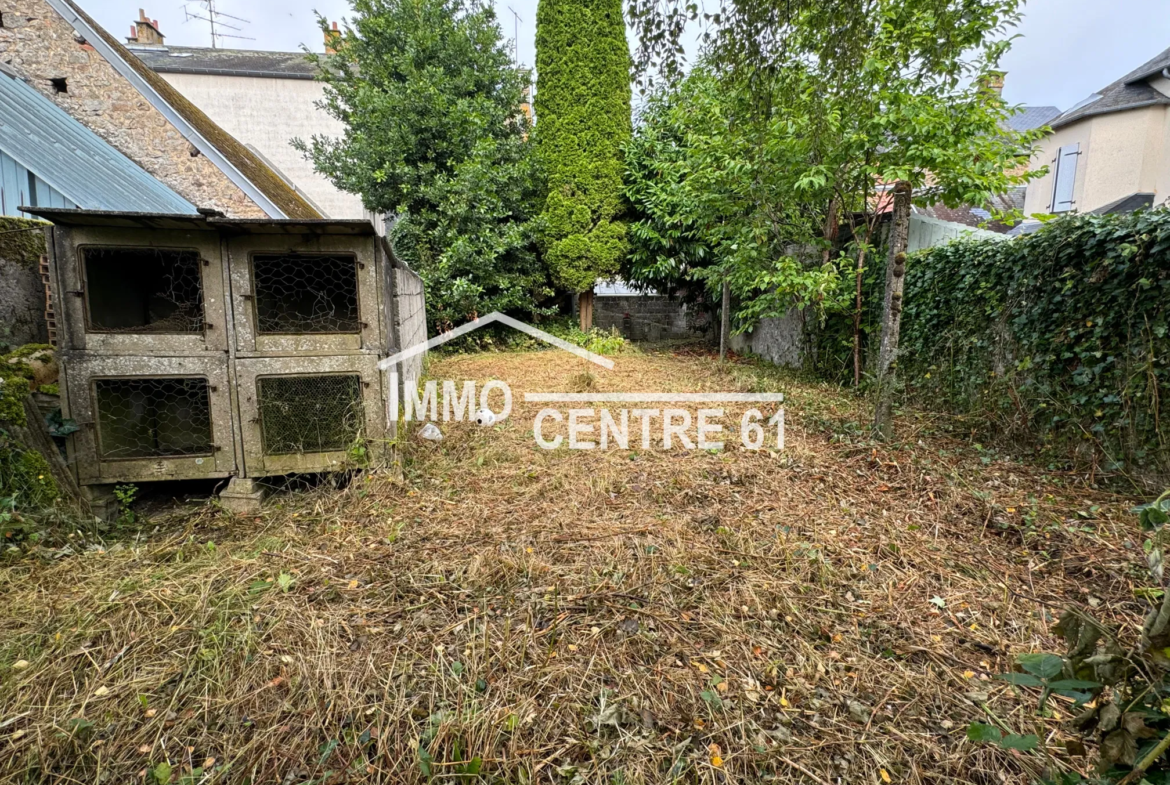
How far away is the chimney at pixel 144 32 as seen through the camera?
49.6ft

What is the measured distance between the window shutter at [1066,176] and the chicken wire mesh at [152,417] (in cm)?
1548

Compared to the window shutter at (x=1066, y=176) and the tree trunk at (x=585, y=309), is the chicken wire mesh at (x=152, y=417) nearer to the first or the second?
the tree trunk at (x=585, y=309)

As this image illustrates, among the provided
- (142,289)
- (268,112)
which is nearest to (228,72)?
(268,112)

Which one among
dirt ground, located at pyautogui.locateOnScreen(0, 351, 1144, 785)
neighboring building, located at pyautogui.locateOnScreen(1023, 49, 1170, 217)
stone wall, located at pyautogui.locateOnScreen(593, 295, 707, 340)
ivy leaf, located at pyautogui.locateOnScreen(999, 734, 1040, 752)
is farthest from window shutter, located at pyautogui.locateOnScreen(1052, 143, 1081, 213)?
ivy leaf, located at pyautogui.locateOnScreen(999, 734, 1040, 752)

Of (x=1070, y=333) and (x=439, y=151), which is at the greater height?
(x=439, y=151)

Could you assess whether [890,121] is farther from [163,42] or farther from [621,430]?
[163,42]

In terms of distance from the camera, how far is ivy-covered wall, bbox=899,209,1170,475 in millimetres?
2781

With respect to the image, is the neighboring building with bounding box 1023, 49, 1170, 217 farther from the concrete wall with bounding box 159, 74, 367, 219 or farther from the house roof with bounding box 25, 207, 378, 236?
the concrete wall with bounding box 159, 74, 367, 219

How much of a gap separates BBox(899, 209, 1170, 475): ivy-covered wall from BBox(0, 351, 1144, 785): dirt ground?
42 centimetres

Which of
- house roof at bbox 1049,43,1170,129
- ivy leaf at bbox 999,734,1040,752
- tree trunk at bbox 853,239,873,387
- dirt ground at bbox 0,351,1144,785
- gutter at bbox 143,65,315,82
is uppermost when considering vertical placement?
gutter at bbox 143,65,315,82

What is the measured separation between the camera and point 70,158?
16.5ft

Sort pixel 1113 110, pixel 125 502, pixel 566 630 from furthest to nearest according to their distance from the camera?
1. pixel 1113 110
2. pixel 125 502
3. pixel 566 630

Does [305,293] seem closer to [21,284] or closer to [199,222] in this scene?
[199,222]

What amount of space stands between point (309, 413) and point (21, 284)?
2.00 m
